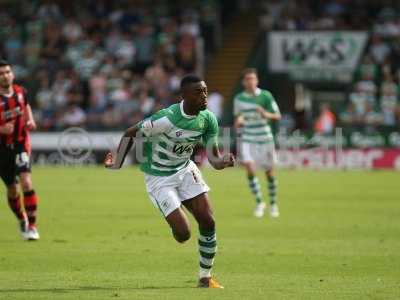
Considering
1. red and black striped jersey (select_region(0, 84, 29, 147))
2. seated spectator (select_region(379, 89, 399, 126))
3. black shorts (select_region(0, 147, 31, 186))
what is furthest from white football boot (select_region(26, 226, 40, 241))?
seated spectator (select_region(379, 89, 399, 126))

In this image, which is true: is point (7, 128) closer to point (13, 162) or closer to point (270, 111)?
point (13, 162)

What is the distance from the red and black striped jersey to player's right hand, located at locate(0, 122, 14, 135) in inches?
4.2

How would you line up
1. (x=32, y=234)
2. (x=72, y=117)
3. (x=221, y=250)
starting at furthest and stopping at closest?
(x=72, y=117) → (x=32, y=234) → (x=221, y=250)

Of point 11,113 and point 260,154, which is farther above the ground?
point 11,113

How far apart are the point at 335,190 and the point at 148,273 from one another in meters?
14.4

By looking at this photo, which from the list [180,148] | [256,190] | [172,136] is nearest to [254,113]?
[256,190]

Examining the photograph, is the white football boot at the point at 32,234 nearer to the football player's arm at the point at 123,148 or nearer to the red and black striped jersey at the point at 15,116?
the red and black striped jersey at the point at 15,116

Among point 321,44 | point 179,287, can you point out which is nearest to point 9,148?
point 179,287

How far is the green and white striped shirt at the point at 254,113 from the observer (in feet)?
68.7

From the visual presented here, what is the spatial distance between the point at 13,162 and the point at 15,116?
0.70 m

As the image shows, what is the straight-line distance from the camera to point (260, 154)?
21141 millimetres

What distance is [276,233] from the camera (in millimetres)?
17391

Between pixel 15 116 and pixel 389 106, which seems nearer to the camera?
pixel 15 116

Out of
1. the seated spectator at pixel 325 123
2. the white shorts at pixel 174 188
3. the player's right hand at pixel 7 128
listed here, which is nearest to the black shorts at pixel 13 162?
the player's right hand at pixel 7 128
